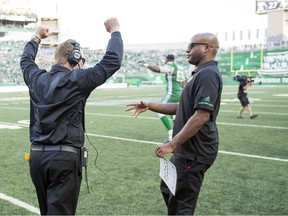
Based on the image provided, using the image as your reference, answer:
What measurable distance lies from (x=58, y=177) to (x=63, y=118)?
1.45 feet

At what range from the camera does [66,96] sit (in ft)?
10.4

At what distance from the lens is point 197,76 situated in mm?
3332

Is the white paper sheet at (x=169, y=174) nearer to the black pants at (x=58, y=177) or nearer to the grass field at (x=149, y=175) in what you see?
the black pants at (x=58, y=177)

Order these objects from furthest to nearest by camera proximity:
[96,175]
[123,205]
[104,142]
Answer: [104,142], [96,175], [123,205]

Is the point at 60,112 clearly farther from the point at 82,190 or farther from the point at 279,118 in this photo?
the point at 279,118

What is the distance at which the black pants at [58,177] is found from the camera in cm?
315

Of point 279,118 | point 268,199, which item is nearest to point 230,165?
point 268,199

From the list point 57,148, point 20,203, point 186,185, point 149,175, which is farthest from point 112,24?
point 149,175

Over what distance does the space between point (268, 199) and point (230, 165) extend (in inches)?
73.4

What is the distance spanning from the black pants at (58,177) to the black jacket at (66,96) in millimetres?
107

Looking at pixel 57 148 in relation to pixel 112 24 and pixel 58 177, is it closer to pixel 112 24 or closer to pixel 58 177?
pixel 58 177

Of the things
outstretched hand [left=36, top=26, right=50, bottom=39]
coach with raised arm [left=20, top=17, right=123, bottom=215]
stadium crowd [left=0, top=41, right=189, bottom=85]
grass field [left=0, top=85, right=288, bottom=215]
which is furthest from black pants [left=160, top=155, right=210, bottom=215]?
stadium crowd [left=0, top=41, right=189, bottom=85]

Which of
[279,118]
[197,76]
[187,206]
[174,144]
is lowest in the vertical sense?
[279,118]

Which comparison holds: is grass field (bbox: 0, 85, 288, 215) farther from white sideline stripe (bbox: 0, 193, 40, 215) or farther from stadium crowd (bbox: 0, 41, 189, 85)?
stadium crowd (bbox: 0, 41, 189, 85)
